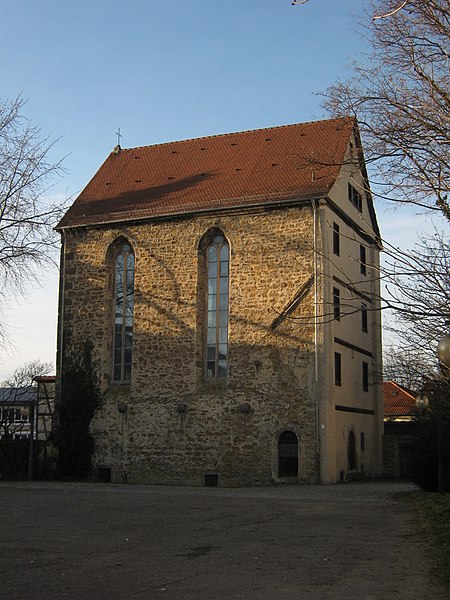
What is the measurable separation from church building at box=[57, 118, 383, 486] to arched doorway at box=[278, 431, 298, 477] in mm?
44

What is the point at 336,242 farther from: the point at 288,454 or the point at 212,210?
the point at 288,454

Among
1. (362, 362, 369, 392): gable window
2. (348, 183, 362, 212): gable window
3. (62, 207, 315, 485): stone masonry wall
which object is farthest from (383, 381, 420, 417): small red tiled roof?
(62, 207, 315, 485): stone masonry wall

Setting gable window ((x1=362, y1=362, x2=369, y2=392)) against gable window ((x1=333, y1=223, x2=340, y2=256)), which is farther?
gable window ((x1=362, y1=362, x2=369, y2=392))

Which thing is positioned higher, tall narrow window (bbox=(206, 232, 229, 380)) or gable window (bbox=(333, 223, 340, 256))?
gable window (bbox=(333, 223, 340, 256))

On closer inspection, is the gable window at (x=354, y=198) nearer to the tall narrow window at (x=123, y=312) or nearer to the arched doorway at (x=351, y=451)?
the tall narrow window at (x=123, y=312)

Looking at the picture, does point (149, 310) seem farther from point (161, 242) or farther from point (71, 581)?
point (71, 581)

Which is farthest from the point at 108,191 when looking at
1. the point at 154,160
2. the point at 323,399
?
the point at 323,399

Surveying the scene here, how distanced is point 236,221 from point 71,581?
65.7 ft

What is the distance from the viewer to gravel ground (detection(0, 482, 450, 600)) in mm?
7527

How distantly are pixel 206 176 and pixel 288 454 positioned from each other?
10.8 metres

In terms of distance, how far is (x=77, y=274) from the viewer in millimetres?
29406

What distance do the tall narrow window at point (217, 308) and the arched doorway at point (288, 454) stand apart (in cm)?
311

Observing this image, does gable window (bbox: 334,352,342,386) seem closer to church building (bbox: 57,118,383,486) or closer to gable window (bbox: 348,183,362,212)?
church building (bbox: 57,118,383,486)

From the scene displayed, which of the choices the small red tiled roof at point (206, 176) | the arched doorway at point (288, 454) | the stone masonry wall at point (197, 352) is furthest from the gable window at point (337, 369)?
the small red tiled roof at point (206, 176)
